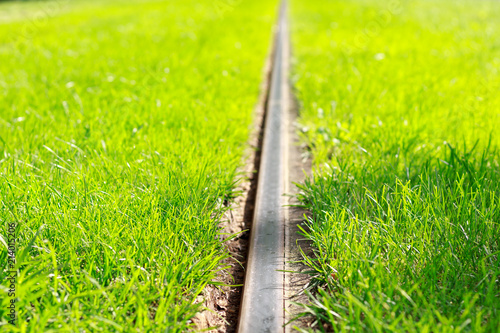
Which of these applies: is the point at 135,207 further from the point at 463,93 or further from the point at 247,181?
the point at 463,93

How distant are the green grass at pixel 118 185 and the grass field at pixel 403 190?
0.50 metres

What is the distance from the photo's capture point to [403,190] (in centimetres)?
185

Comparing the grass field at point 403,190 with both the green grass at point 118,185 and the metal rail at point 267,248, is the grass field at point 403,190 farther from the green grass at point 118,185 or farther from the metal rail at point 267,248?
the green grass at point 118,185

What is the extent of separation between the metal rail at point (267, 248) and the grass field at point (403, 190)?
0.14 metres

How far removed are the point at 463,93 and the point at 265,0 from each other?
13.1 meters

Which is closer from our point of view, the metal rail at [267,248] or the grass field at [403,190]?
the grass field at [403,190]

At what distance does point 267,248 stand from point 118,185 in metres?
0.77

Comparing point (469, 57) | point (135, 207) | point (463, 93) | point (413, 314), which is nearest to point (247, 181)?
point (135, 207)

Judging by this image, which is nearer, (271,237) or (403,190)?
(403,190)

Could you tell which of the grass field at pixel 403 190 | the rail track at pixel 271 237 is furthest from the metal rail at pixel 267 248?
the grass field at pixel 403 190

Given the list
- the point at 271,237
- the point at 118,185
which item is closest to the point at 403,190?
the point at 271,237

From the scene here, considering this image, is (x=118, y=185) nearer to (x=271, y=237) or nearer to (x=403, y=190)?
(x=271, y=237)

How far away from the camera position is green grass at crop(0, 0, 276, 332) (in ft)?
4.65

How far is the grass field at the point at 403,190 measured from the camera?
4.62ft
